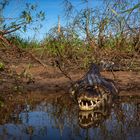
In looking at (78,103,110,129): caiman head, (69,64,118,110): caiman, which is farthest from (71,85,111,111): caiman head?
(78,103,110,129): caiman head

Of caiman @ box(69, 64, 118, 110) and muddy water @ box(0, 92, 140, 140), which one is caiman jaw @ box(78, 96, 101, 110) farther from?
muddy water @ box(0, 92, 140, 140)

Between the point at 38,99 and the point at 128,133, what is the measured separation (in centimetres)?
266

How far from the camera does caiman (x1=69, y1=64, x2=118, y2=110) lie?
5.72m

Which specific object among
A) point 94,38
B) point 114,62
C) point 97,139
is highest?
point 94,38

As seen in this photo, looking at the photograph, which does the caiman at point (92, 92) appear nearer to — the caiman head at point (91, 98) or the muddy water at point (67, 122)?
the caiman head at point (91, 98)

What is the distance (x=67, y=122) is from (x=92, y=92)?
4.32 ft

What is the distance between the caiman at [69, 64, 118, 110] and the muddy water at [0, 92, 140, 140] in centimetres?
15

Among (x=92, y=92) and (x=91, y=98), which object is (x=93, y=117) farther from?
(x=92, y=92)

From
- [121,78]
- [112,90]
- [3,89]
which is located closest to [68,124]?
[112,90]

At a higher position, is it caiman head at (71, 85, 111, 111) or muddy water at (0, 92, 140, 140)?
caiman head at (71, 85, 111, 111)

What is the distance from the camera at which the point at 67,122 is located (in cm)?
471

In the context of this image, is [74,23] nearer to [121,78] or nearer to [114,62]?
[114,62]

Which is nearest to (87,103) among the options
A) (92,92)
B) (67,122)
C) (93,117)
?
(92,92)

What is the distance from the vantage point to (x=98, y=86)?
6.50m
